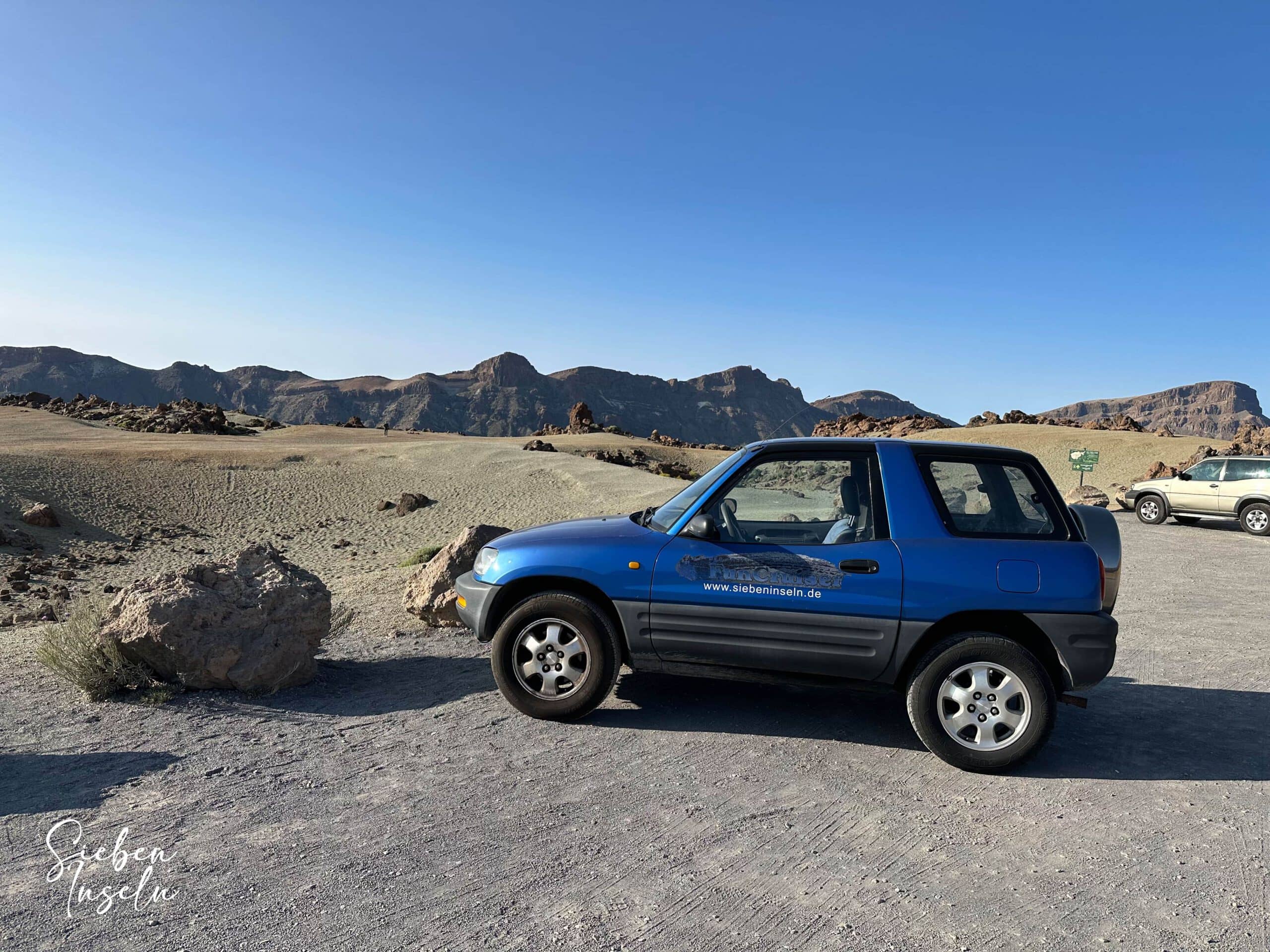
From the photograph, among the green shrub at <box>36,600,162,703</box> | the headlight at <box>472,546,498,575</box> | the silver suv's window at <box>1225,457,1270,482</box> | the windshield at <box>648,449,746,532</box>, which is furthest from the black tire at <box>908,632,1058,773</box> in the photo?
the silver suv's window at <box>1225,457,1270,482</box>

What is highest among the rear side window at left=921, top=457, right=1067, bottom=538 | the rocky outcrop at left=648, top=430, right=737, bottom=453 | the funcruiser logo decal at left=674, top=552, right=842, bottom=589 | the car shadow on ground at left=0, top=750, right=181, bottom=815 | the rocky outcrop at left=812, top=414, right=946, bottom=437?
the rocky outcrop at left=812, top=414, right=946, bottom=437

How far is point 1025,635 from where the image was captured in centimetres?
470

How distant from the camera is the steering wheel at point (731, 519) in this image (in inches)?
205

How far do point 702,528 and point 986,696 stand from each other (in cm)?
189

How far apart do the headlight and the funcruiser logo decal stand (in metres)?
1.29

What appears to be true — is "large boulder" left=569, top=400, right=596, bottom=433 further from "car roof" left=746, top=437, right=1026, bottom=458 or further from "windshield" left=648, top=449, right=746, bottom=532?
"car roof" left=746, top=437, right=1026, bottom=458

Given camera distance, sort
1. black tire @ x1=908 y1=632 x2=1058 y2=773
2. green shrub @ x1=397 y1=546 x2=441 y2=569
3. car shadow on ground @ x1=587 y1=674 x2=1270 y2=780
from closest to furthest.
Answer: black tire @ x1=908 y1=632 x2=1058 y2=773 < car shadow on ground @ x1=587 y1=674 x2=1270 y2=780 < green shrub @ x1=397 y1=546 x2=441 y2=569

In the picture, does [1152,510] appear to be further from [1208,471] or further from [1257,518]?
[1257,518]

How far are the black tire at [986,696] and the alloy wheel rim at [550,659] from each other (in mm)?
2049

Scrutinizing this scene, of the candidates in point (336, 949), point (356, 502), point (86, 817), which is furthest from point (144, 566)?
point (336, 949)

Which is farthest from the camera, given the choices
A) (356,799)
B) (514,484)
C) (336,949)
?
(514,484)

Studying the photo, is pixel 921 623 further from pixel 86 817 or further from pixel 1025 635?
pixel 86 817

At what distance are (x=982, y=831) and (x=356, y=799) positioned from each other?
10.4ft

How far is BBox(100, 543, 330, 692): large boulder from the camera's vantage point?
5.67m
